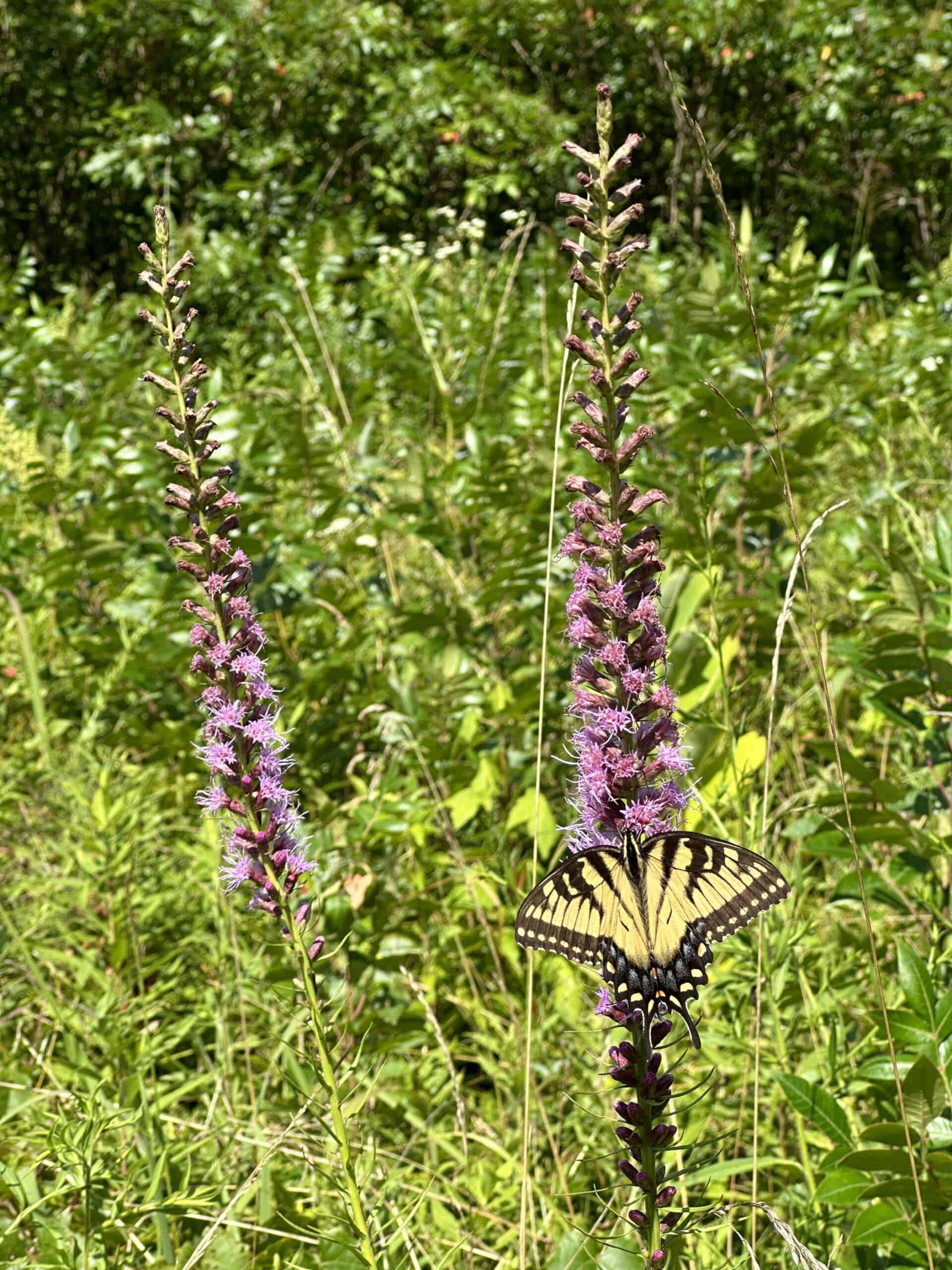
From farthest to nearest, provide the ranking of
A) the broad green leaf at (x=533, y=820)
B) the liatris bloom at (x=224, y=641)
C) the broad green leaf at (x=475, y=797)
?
1. the broad green leaf at (x=475, y=797)
2. the broad green leaf at (x=533, y=820)
3. the liatris bloom at (x=224, y=641)

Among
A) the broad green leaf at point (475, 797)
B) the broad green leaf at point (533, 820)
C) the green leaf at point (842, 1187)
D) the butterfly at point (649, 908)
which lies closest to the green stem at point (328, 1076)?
the butterfly at point (649, 908)

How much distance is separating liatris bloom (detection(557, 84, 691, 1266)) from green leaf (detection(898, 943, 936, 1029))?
1.61 feet

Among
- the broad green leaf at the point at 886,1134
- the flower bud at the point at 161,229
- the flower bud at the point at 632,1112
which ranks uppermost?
the flower bud at the point at 161,229

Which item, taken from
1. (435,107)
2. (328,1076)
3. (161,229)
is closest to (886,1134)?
(328,1076)

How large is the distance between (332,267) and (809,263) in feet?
9.67

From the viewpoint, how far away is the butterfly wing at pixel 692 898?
1.52 meters

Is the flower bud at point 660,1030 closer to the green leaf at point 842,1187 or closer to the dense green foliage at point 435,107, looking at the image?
the green leaf at point 842,1187

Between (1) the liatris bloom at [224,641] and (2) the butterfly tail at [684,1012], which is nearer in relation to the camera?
(2) the butterfly tail at [684,1012]

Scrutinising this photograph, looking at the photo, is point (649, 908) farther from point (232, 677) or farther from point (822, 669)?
point (232, 677)

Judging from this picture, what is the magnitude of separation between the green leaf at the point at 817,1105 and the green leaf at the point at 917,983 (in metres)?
0.23

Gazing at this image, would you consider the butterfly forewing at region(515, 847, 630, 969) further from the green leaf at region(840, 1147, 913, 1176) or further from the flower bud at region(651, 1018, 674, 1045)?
the green leaf at region(840, 1147, 913, 1176)

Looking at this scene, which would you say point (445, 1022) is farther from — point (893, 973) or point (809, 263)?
point (809, 263)

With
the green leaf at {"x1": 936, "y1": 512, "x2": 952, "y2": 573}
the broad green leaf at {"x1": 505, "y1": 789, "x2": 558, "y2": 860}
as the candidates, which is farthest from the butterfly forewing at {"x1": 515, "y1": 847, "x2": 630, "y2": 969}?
the green leaf at {"x1": 936, "y1": 512, "x2": 952, "y2": 573}

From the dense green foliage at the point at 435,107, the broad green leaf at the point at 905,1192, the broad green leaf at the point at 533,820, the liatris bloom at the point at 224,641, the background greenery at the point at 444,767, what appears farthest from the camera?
the dense green foliage at the point at 435,107
